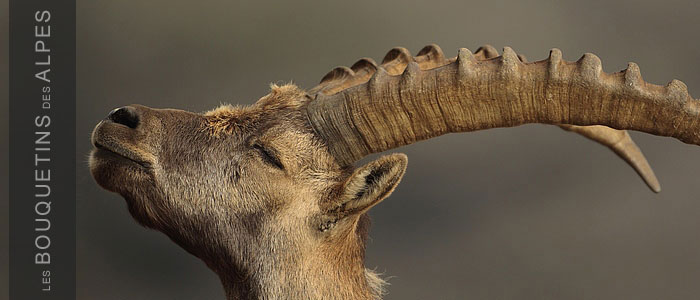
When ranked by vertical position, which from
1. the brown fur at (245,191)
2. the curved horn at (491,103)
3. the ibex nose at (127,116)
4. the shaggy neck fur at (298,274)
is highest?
the curved horn at (491,103)

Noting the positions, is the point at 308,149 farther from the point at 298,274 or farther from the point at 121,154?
the point at 121,154

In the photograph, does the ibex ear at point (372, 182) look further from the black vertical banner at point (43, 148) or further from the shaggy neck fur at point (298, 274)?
the black vertical banner at point (43, 148)

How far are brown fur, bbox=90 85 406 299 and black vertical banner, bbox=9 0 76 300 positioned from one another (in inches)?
131

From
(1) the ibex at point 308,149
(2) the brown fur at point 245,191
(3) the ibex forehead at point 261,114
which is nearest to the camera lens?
(1) the ibex at point 308,149

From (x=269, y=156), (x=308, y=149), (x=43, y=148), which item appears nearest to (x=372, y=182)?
(x=308, y=149)

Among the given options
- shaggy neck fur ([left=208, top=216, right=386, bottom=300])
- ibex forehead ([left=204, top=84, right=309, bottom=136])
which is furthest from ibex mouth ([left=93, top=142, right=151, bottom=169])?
shaggy neck fur ([left=208, top=216, right=386, bottom=300])

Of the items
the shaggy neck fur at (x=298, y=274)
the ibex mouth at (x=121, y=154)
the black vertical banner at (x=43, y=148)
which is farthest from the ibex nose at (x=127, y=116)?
the black vertical banner at (x=43, y=148)

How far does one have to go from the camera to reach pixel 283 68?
26.3ft

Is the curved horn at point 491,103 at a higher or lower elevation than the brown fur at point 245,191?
higher

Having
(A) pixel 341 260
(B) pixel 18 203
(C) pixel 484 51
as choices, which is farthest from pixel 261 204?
(B) pixel 18 203

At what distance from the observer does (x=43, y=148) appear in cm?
788

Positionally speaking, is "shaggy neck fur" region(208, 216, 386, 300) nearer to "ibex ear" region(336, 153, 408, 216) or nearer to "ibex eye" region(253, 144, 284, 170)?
"ibex ear" region(336, 153, 408, 216)

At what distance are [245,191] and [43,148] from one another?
12.9 feet

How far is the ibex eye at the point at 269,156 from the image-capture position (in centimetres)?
463
